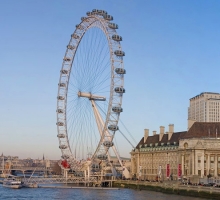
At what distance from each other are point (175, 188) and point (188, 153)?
48.5 ft

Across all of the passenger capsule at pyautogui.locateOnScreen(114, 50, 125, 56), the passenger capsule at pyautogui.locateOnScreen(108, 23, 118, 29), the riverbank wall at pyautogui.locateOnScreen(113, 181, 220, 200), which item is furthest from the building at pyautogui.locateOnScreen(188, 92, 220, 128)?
the passenger capsule at pyautogui.locateOnScreen(108, 23, 118, 29)

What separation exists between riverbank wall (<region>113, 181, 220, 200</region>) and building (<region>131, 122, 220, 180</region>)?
195 inches

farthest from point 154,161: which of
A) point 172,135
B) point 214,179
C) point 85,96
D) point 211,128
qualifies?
point 85,96

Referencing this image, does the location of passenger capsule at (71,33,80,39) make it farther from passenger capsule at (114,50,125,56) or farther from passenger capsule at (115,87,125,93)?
passenger capsule at (115,87,125,93)

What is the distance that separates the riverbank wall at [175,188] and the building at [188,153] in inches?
195

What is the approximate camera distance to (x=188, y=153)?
73.3m

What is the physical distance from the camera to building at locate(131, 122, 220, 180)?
235 feet

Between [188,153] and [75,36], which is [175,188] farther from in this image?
[75,36]

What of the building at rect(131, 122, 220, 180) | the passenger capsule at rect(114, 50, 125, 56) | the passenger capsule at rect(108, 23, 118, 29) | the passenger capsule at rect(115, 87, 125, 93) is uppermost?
the passenger capsule at rect(108, 23, 118, 29)

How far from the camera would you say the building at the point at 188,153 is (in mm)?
71688

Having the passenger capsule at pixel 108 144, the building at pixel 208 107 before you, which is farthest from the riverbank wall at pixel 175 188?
the building at pixel 208 107

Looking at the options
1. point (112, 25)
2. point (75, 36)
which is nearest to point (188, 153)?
point (75, 36)

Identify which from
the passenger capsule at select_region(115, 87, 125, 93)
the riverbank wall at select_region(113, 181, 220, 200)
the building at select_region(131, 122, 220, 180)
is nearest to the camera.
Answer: the riverbank wall at select_region(113, 181, 220, 200)

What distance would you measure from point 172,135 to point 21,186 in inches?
993
